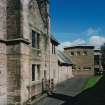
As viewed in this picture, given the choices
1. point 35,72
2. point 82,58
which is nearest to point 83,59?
point 82,58

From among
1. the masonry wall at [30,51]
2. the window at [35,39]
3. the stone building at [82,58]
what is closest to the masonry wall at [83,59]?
the stone building at [82,58]

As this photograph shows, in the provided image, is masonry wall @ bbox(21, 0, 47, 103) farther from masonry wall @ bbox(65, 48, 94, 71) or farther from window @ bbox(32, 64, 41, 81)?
masonry wall @ bbox(65, 48, 94, 71)

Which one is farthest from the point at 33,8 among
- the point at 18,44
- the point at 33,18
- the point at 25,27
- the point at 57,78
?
the point at 57,78

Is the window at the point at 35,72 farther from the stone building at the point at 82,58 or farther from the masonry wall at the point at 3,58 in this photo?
the stone building at the point at 82,58

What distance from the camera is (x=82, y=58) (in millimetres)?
53594

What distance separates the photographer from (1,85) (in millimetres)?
14555

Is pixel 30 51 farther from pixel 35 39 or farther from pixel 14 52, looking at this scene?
pixel 14 52

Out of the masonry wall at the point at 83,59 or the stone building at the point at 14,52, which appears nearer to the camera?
the stone building at the point at 14,52

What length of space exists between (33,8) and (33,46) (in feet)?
9.86

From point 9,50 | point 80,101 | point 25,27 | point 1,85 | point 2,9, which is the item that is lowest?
point 80,101

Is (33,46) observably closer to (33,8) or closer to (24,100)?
(33,8)

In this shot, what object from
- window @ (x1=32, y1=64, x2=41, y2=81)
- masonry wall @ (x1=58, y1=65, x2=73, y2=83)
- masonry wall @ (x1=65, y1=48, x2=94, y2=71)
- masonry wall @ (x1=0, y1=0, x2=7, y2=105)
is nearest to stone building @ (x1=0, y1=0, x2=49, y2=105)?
masonry wall @ (x1=0, y1=0, x2=7, y2=105)

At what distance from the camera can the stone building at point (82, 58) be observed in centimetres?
5316

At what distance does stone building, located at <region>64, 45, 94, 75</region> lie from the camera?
53156 millimetres
